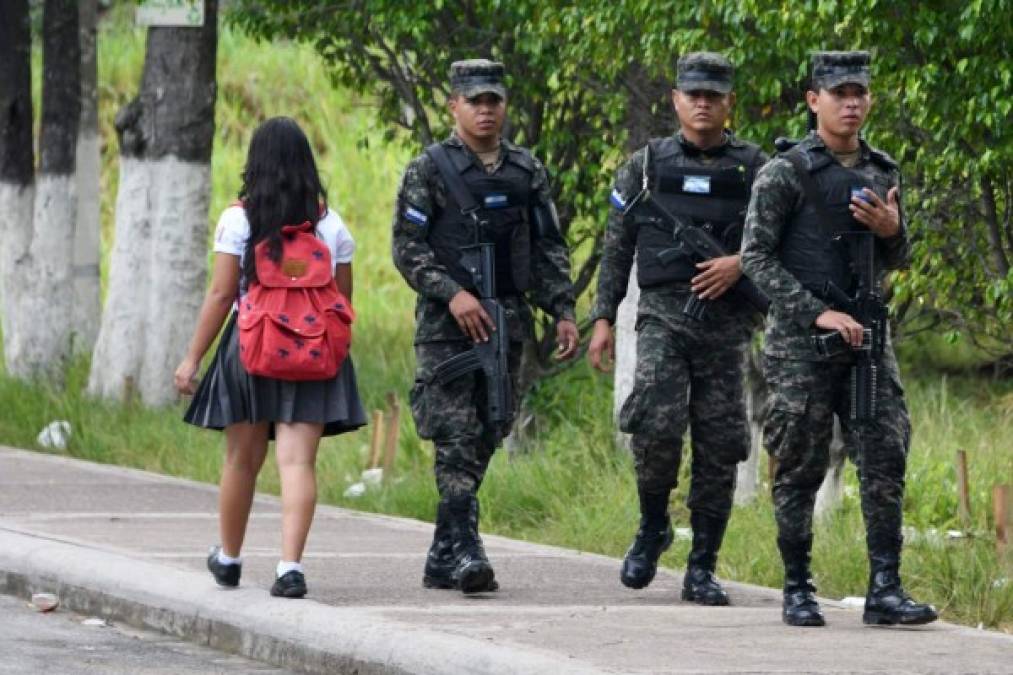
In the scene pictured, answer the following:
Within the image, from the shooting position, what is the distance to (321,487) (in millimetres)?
13523

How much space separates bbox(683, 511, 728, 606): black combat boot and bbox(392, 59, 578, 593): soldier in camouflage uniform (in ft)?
2.39

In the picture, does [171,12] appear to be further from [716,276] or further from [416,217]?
[716,276]

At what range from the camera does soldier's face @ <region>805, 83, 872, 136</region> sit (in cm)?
810

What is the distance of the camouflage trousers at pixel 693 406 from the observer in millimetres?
8734

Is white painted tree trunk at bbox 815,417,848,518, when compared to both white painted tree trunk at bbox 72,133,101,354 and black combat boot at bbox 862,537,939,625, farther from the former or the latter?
white painted tree trunk at bbox 72,133,101,354

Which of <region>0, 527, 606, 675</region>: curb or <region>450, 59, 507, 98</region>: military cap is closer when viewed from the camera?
<region>0, 527, 606, 675</region>: curb

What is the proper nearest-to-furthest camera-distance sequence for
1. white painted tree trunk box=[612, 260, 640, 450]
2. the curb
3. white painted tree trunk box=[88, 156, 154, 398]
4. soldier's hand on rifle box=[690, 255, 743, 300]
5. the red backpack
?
the curb, the red backpack, soldier's hand on rifle box=[690, 255, 743, 300], white painted tree trunk box=[612, 260, 640, 450], white painted tree trunk box=[88, 156, 154, 398]

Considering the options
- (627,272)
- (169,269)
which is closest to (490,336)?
(627,272)

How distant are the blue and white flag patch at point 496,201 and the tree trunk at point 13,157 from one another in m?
10.2

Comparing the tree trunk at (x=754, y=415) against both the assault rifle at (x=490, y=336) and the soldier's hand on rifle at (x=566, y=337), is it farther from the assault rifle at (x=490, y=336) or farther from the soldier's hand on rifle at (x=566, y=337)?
the assault rifle at (x=490, y=336)

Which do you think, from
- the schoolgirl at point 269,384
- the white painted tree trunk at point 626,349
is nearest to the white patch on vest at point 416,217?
the schoolgirl at point 269,384

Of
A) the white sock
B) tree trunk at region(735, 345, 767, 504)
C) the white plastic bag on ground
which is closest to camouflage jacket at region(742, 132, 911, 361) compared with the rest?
the white sock

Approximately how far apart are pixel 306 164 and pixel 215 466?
19.4 feet

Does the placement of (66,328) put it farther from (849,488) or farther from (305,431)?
(305,431)
